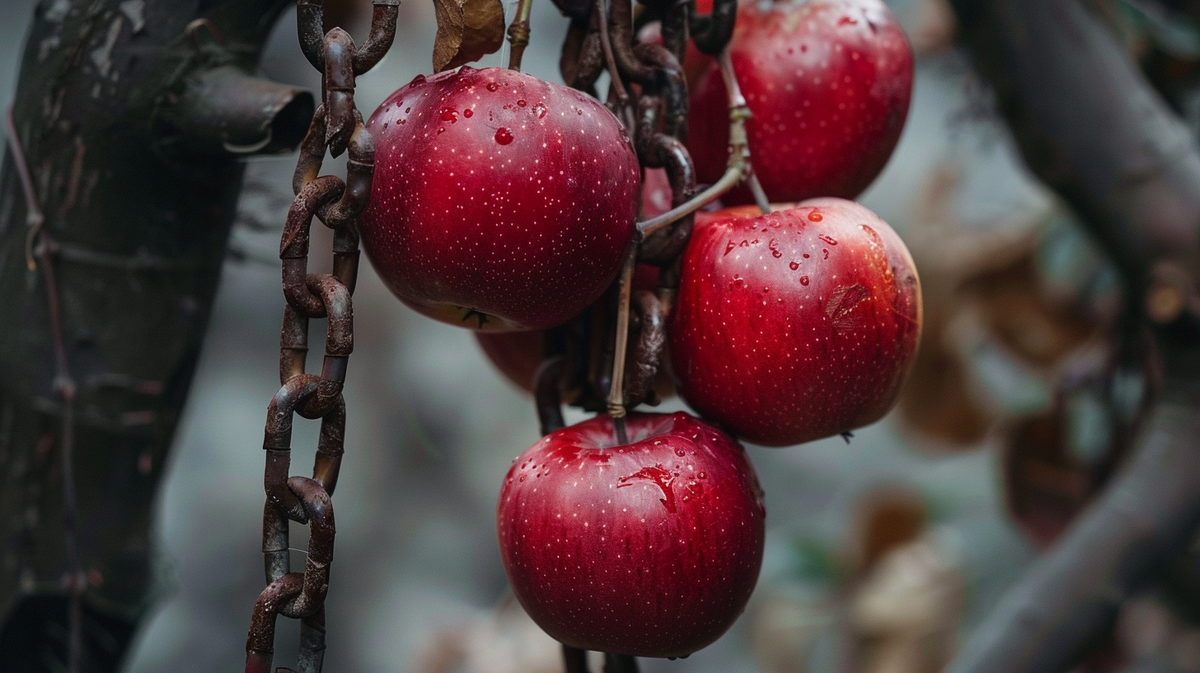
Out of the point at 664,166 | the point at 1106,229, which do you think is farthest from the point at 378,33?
the point at 1106,229

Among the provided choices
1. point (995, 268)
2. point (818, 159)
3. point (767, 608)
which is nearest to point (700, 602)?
point (818, 159)

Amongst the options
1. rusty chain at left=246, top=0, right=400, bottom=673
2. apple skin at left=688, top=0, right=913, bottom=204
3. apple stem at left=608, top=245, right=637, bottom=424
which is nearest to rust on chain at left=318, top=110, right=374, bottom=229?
rusty chain at left=246, top=0, right=400, bottom=673

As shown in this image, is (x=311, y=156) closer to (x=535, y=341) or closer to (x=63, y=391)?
(x=535, y=341)

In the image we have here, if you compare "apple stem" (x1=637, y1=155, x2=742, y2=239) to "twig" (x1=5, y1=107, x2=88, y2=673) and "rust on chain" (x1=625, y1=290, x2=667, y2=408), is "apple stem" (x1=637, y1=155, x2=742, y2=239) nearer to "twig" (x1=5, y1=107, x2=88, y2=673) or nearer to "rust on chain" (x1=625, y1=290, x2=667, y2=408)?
"rust on chain" (x1=625, y1=290, x2=667, y2=408)

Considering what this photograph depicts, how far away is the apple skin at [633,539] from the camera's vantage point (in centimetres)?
42

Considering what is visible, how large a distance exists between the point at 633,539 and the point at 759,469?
1.24 m

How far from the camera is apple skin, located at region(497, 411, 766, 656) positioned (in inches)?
16.5

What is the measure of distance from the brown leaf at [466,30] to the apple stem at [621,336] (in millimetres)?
113

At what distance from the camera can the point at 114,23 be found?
21.8 inches

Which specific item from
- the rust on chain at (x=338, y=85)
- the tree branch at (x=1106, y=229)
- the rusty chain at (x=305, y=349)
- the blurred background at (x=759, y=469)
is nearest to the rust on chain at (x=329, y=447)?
the rusty chain at (x=305, y=349)

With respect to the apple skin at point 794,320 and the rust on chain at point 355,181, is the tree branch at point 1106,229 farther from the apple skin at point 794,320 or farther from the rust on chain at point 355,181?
the rust on chain at point 355,181

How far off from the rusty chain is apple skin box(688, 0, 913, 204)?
240 millimetres

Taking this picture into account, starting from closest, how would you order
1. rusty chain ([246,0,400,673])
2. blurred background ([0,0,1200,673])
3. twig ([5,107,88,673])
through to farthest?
rusty chain ([246,0,400,673]), twig ([5,107,88,673]), blurred background ([0,0,1200,673])

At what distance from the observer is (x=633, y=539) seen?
42 cm
